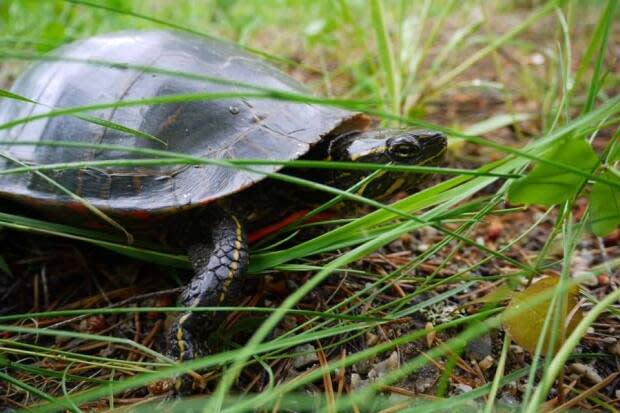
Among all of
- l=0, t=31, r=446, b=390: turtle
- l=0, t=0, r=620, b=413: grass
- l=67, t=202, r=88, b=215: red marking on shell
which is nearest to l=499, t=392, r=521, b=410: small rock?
l=0, t=0, r=620, b=413: grass

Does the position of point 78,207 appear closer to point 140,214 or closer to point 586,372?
point 140,214

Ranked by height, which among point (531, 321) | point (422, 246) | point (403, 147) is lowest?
point (422, 246)

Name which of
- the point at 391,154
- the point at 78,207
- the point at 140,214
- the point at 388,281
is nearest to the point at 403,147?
the point at 391,154

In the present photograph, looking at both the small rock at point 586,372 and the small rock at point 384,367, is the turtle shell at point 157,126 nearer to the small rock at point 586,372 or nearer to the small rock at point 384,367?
the small rock at point 384,367

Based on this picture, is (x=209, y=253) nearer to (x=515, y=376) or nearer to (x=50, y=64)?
(x=515, y=376)

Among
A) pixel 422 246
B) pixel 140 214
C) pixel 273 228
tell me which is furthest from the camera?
pixel 422 246

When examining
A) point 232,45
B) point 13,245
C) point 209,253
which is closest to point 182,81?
point 232,45

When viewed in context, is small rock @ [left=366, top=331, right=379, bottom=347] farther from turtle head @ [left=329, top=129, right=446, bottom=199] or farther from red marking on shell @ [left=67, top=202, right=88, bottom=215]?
red marking on shell @ [left=67, top=202, right=88, bottom=215]
